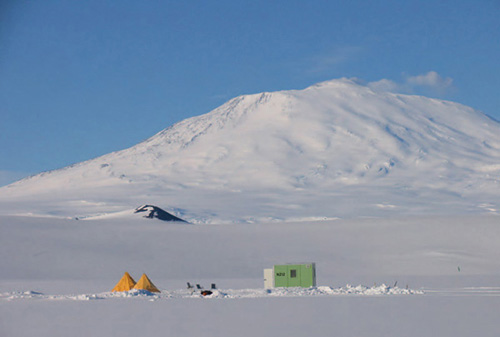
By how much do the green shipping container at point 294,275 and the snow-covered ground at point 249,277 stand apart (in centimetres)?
164

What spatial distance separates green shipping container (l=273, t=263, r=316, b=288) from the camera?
45.1m

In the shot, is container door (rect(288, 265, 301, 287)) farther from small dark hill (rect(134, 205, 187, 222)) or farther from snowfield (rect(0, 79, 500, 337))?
small dark hill (rect(134, 205, 187, 222))

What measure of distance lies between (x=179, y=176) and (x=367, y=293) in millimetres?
147807

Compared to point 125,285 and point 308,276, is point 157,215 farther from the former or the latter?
point 125,285

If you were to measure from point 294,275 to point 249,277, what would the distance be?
639 inches

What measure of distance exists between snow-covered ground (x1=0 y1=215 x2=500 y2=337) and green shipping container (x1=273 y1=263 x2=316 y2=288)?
5.38ft

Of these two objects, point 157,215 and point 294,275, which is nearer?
point 294,275

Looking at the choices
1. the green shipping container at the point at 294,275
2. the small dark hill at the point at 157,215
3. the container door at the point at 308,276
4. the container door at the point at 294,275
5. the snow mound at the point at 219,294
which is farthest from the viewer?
the small dark hill at the point at 157,215

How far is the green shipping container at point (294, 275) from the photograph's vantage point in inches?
1774

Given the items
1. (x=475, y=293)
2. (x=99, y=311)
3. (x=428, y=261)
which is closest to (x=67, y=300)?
(x=99, y=311)

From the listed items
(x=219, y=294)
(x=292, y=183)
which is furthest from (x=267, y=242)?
(x=292, y=183)

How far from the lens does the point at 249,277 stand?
6162 cm

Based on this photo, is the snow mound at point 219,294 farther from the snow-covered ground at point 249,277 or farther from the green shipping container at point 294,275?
the green shipping container at point 294,275

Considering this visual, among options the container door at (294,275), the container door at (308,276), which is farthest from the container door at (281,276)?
the container door at (308,276)
